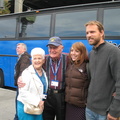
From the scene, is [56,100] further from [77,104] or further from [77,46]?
[77,46]

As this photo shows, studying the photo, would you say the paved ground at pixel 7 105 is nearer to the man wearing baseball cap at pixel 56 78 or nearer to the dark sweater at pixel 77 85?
the man wearing baseball cap at pixel 56 78

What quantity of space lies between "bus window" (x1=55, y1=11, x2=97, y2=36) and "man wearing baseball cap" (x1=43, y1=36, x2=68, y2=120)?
326 cm

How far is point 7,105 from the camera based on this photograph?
4.77m

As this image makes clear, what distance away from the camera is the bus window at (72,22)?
5.53 m

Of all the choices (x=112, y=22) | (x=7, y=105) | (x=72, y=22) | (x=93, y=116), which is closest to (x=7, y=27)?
(x=72, y=22)

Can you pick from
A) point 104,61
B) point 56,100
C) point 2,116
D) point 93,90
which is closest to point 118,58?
point 104,61

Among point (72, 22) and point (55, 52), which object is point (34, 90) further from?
point (72, 22)

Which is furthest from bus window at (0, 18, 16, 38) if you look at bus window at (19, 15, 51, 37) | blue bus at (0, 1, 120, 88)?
bus window at (19, 15, 51, 37)

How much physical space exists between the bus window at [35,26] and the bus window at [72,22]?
44 centimetres

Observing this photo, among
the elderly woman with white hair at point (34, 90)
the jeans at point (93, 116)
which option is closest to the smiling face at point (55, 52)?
the elderly woman with white hair at point (34, 90)

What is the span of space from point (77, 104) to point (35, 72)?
0.73m

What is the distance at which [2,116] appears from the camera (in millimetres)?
4055

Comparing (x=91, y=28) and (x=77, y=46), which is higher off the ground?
(x=91, y=28)

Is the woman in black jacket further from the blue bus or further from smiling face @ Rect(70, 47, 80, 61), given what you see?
the blue bus
